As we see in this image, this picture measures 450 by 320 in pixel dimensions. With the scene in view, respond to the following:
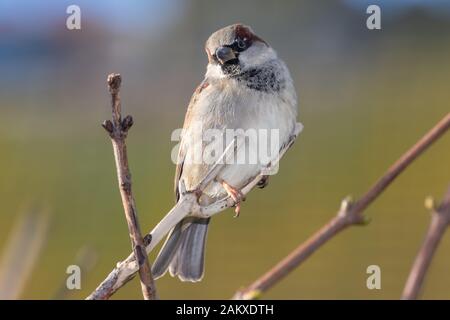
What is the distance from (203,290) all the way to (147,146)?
0.98m

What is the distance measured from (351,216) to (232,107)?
0.76m

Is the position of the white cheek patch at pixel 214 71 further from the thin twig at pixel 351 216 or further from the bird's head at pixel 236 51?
the thin twig at pixel 351 216

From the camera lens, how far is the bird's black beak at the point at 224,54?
51.4 inches

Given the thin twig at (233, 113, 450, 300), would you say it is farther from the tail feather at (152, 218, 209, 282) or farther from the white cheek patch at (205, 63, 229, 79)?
the white cheek patch at (205, 63, 229, 79)

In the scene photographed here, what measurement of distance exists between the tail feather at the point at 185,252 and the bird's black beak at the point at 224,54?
0.90ft

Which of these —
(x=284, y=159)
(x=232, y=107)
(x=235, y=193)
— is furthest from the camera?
(x=284, y=159)

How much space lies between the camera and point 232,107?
1.29 metres

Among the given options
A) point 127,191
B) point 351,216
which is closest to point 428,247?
point 351,216

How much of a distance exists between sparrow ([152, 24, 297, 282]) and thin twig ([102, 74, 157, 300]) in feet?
1.98

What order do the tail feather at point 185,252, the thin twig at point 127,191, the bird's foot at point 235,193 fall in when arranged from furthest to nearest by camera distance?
the tail feather at point 185,252
the bird's foot at point 235,193
the thin twig at point 127,191

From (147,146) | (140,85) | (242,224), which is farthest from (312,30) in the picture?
(242,224)

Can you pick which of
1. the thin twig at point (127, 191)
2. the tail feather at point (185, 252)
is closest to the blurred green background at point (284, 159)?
the tail feather at point (185, 252)

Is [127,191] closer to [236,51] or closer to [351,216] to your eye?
[351,216]
